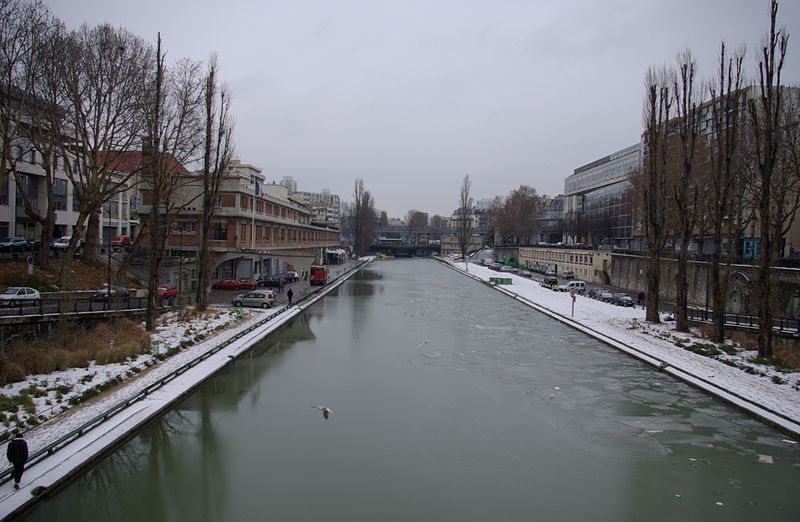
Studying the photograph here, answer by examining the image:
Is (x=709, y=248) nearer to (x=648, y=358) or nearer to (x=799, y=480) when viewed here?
(x=648, y=358)

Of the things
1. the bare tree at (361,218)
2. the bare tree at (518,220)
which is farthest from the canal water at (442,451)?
the bare tree at (518,220)

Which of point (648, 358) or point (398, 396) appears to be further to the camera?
A: point (648, 358)

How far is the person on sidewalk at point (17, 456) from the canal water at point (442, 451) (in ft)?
2.38

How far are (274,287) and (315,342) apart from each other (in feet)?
71.1

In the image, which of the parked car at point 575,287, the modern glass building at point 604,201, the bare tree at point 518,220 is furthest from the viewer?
the bare tree at point 518,220

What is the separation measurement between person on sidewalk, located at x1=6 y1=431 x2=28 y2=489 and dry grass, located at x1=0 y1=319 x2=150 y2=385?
20.7 ft

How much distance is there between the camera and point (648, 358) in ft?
73.8

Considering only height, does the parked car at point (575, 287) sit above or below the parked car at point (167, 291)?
below

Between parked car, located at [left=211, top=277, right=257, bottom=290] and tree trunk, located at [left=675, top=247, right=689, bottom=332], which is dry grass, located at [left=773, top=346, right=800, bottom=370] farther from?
parked car, located at [left=211, top=277, right=257, bottom=290]

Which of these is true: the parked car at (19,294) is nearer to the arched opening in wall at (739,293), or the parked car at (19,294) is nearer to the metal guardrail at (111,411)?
the metal guardrail at (111,411)

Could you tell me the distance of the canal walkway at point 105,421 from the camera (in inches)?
403

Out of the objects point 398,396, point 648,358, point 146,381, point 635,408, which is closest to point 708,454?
point 635,408

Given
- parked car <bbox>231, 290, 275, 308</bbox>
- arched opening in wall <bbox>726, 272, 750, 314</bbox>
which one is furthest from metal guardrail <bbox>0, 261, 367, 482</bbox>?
arched opening in wall <bbox>726, 272, 750, 314</bbox>

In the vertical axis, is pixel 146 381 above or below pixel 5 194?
below
